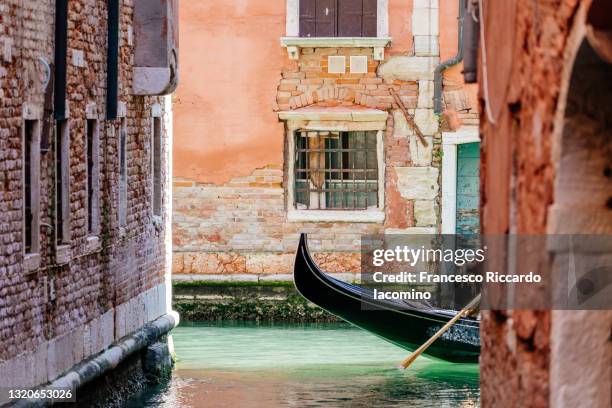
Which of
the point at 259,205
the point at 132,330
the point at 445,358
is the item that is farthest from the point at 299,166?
the point at 132,330

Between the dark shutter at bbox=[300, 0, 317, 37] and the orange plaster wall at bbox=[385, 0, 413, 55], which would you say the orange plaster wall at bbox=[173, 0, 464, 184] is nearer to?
the dark shutter at bbox=[300, 0, 317, 37]

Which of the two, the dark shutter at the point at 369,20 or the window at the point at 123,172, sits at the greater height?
the dark shutter at the point at 369,20

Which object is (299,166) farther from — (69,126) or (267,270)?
(69,126)

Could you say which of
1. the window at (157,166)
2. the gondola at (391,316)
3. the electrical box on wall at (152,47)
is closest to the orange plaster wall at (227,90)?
the gondola at (391,316)

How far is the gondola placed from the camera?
12383 mm

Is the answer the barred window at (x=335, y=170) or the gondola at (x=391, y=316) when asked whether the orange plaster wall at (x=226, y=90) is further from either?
the gondola at (x=391, y=316)

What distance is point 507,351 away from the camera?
5.90 m

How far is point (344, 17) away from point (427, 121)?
1.19 metres

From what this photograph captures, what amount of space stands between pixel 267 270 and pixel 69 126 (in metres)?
6.91

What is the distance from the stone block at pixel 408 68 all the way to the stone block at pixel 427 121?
11.6 inches

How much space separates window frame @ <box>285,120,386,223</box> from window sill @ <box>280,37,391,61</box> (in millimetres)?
620

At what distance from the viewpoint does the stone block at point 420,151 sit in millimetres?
15492

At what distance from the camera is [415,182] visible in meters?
15.5

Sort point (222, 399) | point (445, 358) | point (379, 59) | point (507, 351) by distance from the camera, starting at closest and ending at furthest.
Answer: point (507, 351)
point (222, 399)
point (445, 358)
point (379, 59)
